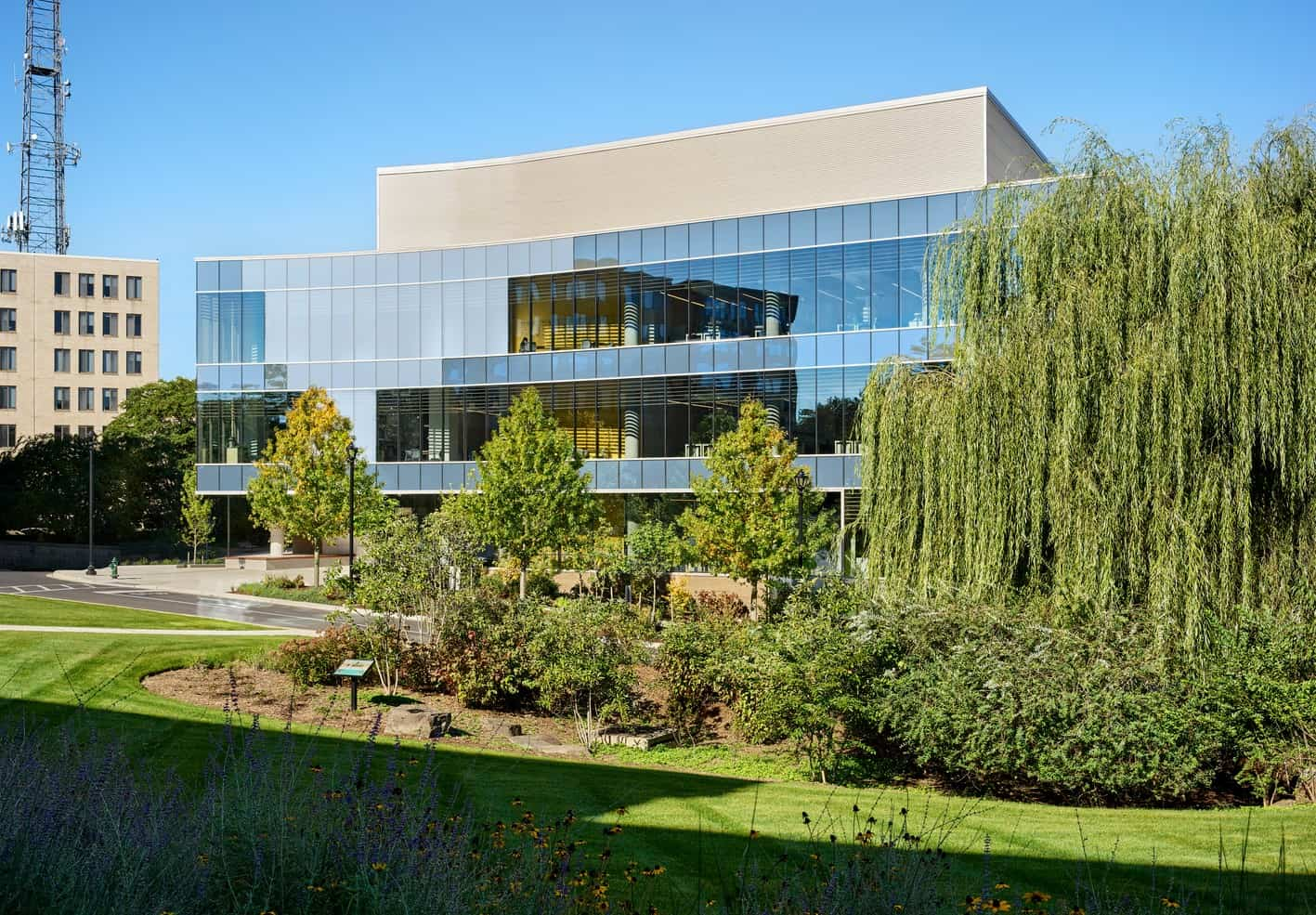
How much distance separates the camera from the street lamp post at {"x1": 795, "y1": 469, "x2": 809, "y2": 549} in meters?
32.1

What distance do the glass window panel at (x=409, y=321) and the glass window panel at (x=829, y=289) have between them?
17.8m

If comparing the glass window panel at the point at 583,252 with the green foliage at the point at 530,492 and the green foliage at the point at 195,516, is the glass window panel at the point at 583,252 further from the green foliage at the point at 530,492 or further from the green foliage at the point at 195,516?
the green foliage at the point at 195,516

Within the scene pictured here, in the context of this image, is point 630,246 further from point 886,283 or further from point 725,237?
point 886,283

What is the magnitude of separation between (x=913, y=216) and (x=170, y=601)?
29.1m

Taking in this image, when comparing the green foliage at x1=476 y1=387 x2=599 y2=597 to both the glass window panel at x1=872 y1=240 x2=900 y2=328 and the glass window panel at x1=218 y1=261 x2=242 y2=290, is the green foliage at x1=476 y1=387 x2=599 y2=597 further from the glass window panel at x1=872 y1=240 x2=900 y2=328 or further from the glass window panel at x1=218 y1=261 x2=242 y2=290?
the glass window panel at x1=218 y1=261 x2=242 y2=290

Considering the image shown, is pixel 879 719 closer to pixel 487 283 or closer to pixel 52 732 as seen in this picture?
pixel 52 732

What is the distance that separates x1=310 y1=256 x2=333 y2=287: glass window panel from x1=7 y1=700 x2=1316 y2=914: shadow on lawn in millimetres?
33653

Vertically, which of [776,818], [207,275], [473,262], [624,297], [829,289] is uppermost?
[207,275]

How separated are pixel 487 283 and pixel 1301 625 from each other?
35.9 metres

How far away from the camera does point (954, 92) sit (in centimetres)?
4116

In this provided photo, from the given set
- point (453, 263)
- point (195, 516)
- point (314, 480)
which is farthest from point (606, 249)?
point (195, 516)

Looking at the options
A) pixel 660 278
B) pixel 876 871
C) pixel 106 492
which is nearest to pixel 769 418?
pixel 660 278

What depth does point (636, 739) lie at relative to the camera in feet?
68.1

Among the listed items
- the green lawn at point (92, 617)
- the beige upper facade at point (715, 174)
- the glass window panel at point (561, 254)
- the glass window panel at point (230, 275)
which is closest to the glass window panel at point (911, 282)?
the beige upper facade at point (715, 174)
